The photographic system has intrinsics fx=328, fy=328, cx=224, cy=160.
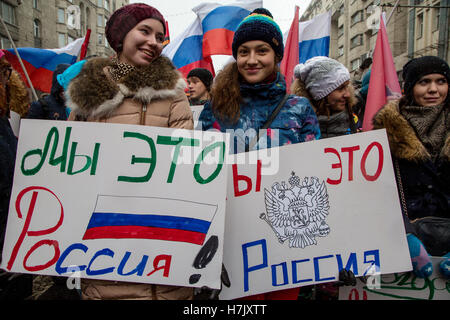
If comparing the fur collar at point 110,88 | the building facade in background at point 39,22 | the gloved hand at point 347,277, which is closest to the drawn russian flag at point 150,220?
the fur collar at point 110,88

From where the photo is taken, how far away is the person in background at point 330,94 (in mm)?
2475

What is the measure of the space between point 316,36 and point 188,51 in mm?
2021

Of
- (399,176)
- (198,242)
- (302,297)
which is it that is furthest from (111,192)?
(399,176)

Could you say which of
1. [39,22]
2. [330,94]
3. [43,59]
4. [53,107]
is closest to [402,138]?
[330,94]

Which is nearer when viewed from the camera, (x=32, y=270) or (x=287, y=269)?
(x=32, y=270)

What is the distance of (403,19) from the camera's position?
22.0 metres

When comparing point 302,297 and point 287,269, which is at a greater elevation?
point 287,269

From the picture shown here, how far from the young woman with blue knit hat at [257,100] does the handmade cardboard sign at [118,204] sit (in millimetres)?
394

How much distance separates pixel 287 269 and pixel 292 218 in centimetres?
22

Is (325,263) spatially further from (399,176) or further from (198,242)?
(399,176)

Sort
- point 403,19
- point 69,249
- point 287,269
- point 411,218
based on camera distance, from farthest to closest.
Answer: point 403,19 → point 411,218 → point 287,269 → point 69,249

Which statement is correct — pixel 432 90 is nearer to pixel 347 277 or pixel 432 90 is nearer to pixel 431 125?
pixel 431 125

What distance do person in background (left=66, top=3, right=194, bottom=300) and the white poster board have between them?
31.0 inches

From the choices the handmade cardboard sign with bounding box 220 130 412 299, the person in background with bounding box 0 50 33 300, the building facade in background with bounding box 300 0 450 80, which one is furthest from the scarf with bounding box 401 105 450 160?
the building facade in background with bounding box 300 0 450 80
